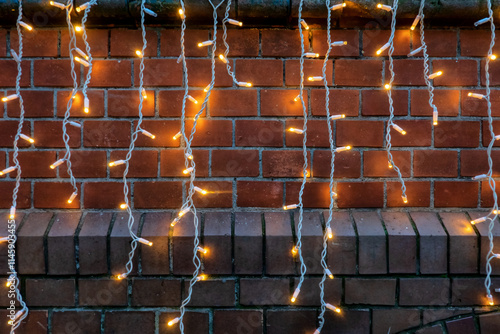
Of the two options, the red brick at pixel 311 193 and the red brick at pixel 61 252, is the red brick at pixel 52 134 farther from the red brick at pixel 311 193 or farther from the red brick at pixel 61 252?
the red brick at pixel 311 193

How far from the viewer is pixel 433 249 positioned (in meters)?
1.55

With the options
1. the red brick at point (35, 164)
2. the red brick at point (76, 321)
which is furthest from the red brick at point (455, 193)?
the red brick at point (35, 164)

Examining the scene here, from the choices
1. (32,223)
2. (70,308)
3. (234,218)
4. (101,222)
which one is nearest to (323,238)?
(234,218)

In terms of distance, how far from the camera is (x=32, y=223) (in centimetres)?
159

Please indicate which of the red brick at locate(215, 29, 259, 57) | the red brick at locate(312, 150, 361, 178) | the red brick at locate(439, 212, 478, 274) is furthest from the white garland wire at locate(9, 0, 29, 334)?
the red brick at locate(439, 212, 478, 274)

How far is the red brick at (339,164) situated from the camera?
1.65 metres

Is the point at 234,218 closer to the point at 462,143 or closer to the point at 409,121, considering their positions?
the point at 409,121

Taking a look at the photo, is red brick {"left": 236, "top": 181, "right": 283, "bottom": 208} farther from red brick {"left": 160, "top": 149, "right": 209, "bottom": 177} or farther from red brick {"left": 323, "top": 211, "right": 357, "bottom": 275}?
red brick {"left": 323, "top": 211, "right": 357, "bottom": 275}

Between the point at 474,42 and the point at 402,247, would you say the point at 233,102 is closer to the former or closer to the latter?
the point at 402,247

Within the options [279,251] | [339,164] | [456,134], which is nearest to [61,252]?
[279,251]

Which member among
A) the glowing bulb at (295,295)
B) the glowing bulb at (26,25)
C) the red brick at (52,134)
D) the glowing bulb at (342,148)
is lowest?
the glowing bulb at (295,295)

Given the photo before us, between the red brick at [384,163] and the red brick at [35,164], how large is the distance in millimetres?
1251

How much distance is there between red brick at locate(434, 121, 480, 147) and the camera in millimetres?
1643

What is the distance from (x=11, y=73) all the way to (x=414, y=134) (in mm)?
1615
